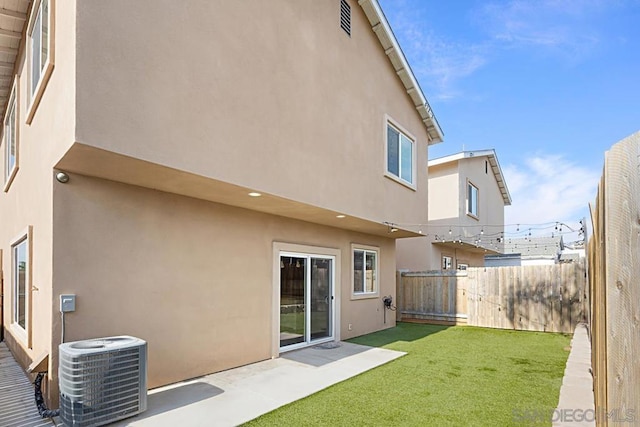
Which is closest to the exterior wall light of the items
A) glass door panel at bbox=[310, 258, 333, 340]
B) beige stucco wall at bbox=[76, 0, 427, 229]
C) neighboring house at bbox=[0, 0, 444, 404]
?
neighboring house at bbox=[0, 0, 444, 404]

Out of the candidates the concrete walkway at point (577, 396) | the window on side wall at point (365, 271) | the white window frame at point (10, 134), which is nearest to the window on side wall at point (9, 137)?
the white window frame at point (10, 134)

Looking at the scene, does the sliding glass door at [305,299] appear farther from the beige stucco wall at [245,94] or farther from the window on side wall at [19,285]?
the window on side wall at [19,285]

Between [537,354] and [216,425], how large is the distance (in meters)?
7.30

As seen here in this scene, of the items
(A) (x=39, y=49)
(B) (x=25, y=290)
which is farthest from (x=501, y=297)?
(A) (x=39, y=49)

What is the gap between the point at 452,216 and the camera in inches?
674

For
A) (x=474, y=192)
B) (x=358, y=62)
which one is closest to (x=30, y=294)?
(x=358, y=62)

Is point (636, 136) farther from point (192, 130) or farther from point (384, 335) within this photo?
point (384, 335)

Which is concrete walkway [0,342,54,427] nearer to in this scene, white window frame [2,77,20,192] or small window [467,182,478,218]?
white window frame [2,77,20,192]

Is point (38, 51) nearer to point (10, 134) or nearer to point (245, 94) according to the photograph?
point (245, 94)

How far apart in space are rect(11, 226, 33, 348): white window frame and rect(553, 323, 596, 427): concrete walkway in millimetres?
7214

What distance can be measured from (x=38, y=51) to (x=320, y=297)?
7.48 meters

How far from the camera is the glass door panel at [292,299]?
8628 mm

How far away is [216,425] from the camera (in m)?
4.73

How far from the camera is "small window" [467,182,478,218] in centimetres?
1809
